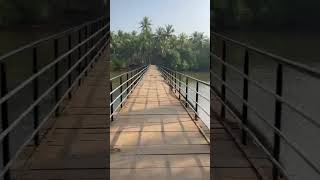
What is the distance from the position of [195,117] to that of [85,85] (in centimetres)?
250

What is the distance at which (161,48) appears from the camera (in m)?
113

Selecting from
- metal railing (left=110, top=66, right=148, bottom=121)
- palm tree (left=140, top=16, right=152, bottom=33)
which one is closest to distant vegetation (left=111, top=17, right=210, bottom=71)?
palm tree (left=140, top=16, right=152, bottom=33)

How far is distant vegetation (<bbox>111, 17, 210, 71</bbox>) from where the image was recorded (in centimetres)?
10356

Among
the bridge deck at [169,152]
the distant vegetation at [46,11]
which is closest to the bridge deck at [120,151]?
the bridge deck at [169,152]

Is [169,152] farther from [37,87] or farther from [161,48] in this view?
[161,48]

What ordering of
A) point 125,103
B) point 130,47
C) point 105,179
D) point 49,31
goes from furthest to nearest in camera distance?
point 130,47 < point 125,103 < point 49,31 < point 105,179

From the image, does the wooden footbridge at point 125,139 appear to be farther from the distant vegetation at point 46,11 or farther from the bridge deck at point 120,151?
the distant vegetation at point 46,11

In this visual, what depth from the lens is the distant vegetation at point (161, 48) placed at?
10356 centimetres

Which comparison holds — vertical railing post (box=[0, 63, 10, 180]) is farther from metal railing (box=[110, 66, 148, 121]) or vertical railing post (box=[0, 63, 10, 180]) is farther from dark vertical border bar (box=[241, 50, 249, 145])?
metal railing (box=[110, 66, 148, 121])

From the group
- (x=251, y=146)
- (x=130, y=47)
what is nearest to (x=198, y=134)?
(x=251, y=146)

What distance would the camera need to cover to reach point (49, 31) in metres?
8.35

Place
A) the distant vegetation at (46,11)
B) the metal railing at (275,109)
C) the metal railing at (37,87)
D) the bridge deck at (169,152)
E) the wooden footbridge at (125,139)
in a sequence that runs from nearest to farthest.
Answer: the metal railing at (275,109) → the metal railing at (37,87) → the wooden footbridge at (125,139) → the bridge deck at (169,152) → the distant vegetation at (46,11)

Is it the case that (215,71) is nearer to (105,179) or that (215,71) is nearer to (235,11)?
(235,11)

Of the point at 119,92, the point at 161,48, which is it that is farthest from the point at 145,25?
the point at 119,92
